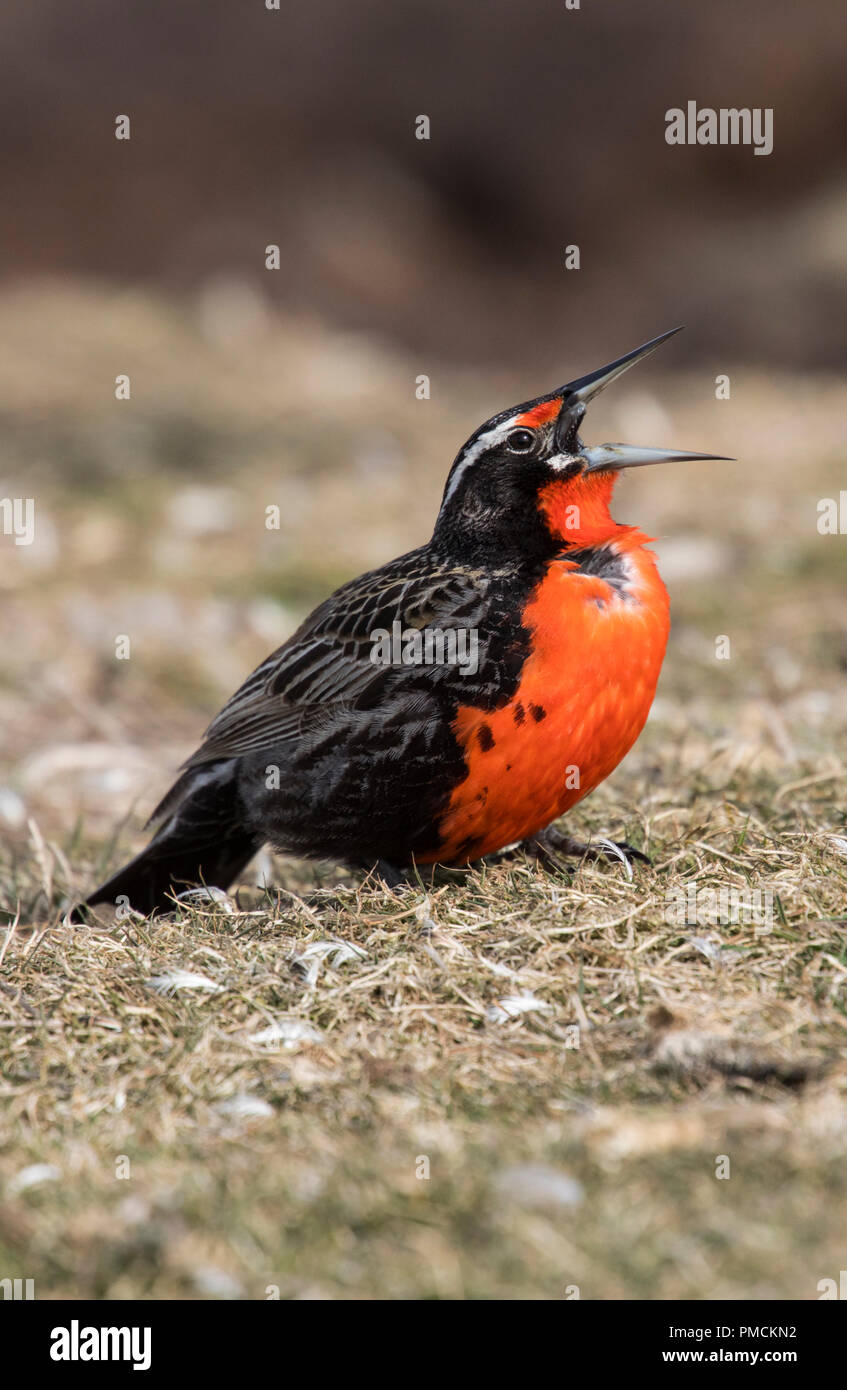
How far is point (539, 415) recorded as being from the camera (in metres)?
4.68

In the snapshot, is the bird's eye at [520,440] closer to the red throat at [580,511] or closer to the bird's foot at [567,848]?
the red throat at [580,511]

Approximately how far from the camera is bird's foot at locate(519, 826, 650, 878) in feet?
14.6

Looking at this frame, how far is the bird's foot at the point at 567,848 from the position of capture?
4465 millimetres

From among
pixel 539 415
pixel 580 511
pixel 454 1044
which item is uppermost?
pixel 539 415

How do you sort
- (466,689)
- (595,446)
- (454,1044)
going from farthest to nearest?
(595,446) < (466,689) < (454,1044)

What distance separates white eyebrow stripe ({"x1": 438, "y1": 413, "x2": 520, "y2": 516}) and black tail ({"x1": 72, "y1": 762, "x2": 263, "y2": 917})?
3.88 feet

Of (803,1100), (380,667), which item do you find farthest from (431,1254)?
(380,667)

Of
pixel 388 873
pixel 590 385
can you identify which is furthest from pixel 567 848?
pixel 590 385

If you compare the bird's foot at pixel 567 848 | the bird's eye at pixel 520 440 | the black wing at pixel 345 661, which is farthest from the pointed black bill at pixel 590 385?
the bird's foot at pixel 567 848

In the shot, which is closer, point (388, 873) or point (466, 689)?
point (466, 689)

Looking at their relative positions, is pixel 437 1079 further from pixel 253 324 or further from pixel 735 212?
pixel 735 212

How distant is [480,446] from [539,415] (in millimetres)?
214

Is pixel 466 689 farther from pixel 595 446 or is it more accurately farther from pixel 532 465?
pixel 595 446

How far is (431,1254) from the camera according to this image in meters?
2.67
